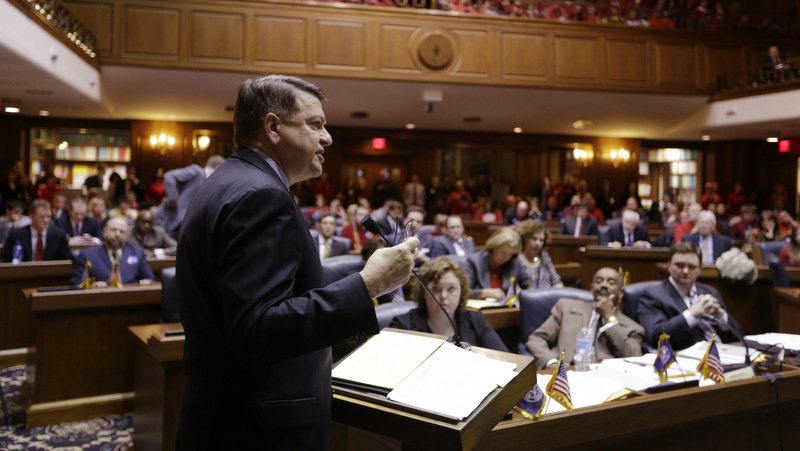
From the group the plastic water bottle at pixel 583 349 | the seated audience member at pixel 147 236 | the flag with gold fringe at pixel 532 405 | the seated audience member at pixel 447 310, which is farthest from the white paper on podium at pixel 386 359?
the seated audience member at pixel 147 236

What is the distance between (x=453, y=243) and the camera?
6355 mm

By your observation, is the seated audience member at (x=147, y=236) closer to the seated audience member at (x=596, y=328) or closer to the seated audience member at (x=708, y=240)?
the seated audience member at (x=596, y=328)

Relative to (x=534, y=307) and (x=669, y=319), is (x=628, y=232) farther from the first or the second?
(x=534, y=307)

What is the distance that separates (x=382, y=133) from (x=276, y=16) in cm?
485

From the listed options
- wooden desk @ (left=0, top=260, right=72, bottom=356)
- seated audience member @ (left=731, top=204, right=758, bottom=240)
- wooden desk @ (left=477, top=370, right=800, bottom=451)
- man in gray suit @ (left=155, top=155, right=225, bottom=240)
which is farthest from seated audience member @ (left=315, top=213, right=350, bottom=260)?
seated audience member @ (left=731, top=204, right=758, bottom=240)

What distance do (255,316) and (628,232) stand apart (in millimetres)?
7070

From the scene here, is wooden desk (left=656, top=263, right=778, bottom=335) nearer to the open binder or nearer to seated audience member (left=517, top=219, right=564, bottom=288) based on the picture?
seated audience member (left=517, top=219, right=564, bottom=288)

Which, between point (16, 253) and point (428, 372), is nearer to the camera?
point (428, 372)

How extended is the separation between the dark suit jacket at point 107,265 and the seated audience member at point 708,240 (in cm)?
502

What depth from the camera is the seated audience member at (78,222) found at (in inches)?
290

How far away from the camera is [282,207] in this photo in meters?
1.13

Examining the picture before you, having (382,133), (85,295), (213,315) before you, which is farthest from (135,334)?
(382,133)

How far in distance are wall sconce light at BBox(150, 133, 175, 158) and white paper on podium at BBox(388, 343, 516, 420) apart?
12.7 m

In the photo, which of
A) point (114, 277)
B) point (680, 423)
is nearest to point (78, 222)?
point (114, 277)
